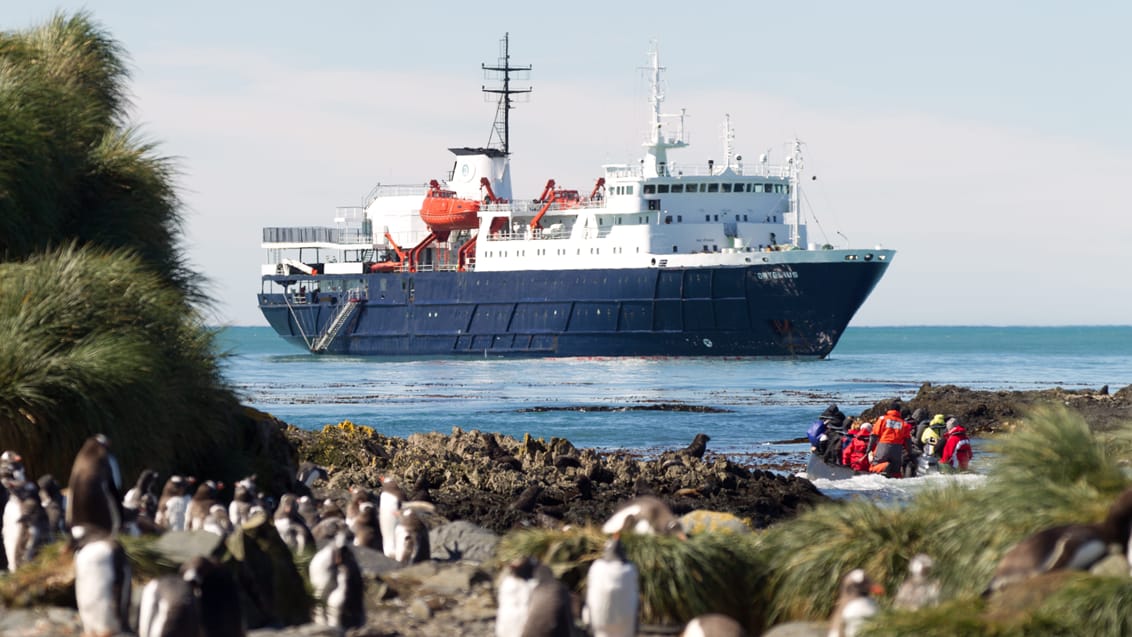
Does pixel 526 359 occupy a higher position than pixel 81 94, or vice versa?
pixel 81 94

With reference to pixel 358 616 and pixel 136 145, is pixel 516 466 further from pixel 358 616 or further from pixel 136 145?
pixel 358 616

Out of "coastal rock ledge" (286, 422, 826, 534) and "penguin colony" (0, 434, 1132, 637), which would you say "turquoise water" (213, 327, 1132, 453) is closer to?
"coastal rock ledge" (286, 422, 826, 534)

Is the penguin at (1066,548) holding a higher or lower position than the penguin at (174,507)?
higher

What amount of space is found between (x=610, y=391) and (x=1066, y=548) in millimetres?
36059

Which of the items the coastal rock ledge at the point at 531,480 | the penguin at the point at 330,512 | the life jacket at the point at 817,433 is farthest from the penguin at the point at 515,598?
the life jacket at the point at 817,433

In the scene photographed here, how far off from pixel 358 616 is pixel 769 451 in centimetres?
1904

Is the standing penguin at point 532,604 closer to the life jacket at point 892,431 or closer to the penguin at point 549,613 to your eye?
the penguin at point 549,613

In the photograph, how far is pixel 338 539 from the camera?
29.5 feet

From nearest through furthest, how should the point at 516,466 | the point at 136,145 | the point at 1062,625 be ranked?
the point at 1062,625 → the point at 136,145 → the point at 516,466

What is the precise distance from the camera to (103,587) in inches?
294

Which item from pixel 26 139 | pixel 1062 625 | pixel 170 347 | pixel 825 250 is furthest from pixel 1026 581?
pixel 825 250

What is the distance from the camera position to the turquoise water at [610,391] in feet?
105

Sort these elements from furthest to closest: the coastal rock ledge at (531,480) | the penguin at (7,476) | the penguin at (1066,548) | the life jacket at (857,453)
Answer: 1. the life jacket at (857,453)
2. the coastal rock ledge at (531,480)
3. the penguin at (7,476)
4. the penguin at (1066,548)

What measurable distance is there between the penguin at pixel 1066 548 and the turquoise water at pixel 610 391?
9.67 meters
